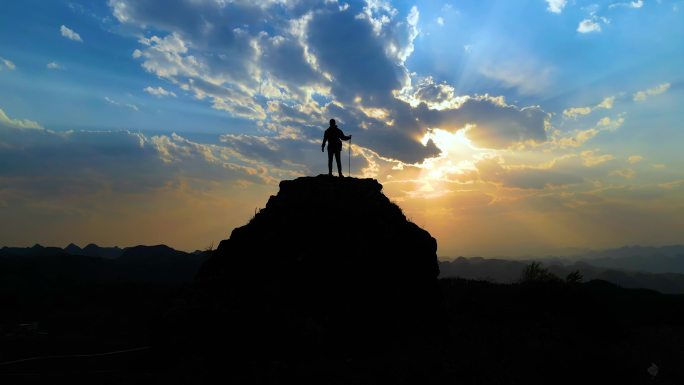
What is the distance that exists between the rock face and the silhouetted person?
1442mm

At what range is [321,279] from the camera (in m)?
13.9

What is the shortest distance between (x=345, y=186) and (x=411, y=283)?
Answer: 196 inches

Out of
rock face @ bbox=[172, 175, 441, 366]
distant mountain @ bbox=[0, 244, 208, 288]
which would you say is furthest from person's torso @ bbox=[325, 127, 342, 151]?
distant mountain @ bbox=[0, 244, 208, 288]

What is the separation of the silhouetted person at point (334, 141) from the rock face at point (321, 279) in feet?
4.73

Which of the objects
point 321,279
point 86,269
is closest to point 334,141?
point 321,279

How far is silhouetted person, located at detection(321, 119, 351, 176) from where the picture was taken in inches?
718

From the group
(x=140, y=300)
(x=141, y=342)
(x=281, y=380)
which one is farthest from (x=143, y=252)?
(x=281, y=380)

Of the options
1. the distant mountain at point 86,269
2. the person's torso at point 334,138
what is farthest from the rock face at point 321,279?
the distant mountain at point 86,269

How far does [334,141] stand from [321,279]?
7108mm

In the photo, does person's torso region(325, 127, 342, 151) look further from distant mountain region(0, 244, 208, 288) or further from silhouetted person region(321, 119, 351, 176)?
distant mountain region(0, 244, 208, 288)

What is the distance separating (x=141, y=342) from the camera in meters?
17.3

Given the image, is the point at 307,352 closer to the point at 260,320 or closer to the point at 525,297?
the point at 260,320

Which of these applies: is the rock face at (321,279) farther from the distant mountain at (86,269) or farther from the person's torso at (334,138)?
the distant mountain at (86,269)

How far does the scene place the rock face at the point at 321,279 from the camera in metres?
12.3
